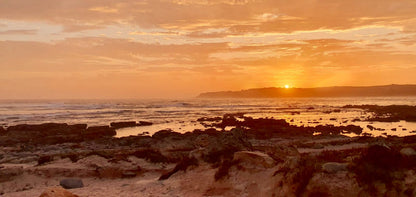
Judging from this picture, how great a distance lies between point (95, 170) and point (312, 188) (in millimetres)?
10686

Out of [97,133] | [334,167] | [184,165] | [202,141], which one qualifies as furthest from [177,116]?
[334,167]

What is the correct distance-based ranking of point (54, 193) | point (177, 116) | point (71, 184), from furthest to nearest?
point (177, 116) < point (71, 184) < point (54, 193)

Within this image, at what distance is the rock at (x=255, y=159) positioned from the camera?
40.2 ft

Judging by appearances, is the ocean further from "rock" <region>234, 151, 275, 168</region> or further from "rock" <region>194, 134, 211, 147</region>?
"rock" <region>234, 151, 275, 168</region>

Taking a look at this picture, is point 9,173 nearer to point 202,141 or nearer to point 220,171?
point 220,171

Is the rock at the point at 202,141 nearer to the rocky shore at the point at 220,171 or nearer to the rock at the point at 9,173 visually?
the rocky shore at the point at 220,171

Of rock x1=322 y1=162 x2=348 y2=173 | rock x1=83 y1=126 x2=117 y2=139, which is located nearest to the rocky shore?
rock x1=322 y1=162 x2=348 y2=173

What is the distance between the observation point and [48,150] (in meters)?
25.1

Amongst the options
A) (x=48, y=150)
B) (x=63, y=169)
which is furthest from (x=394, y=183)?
(x=48, y=150)

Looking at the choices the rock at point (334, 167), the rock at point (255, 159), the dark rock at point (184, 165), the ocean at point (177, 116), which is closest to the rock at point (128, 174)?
the dark rock at point (184, 165)

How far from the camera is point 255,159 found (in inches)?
Result: 494

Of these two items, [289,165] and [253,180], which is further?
[253,180]

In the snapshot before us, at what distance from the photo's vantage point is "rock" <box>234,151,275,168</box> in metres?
12.2

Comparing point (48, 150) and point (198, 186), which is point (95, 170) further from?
point (48, 150)
